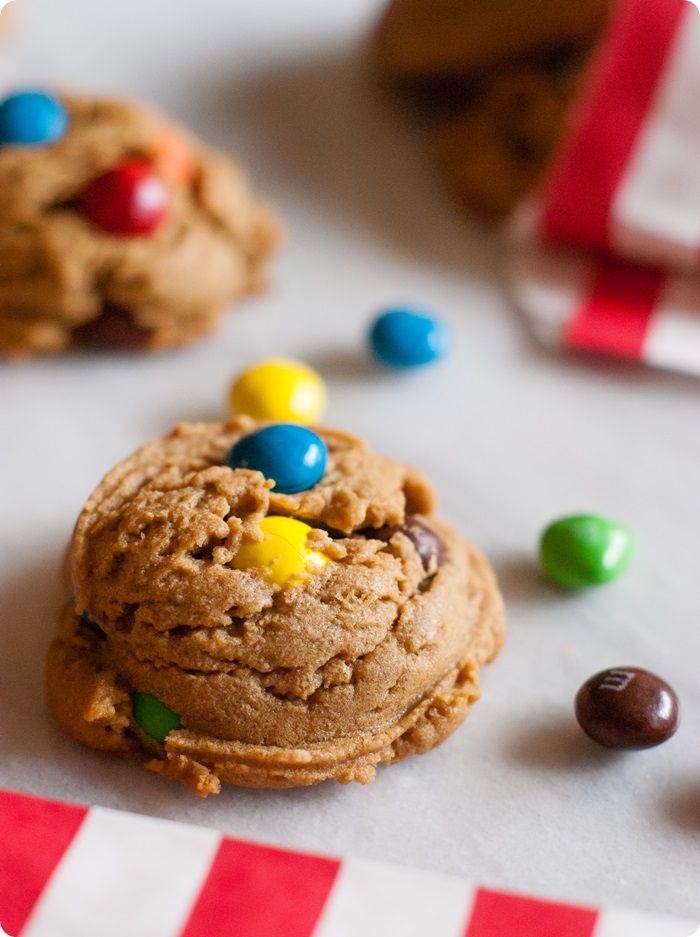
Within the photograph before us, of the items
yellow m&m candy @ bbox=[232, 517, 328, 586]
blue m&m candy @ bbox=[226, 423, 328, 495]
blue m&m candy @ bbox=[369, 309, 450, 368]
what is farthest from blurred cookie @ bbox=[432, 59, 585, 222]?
yellow m&m candy @ bbox=[232, 517, 328, 586]

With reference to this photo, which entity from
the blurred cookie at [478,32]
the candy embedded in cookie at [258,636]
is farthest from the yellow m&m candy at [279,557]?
the blurred cookie at [478,32]

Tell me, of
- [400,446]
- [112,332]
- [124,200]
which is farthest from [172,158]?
[400,446]

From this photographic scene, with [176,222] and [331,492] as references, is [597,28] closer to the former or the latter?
[176,222]

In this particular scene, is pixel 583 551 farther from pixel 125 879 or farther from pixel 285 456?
pixel 125 879

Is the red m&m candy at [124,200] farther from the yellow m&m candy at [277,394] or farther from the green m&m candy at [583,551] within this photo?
the green m&m candy at [583,551]

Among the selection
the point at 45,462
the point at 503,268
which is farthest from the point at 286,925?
the point at 503,268

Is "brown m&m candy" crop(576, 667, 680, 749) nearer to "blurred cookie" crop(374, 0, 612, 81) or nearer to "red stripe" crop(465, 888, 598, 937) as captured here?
"red stripe" crop(465, 888, 598, 937)
